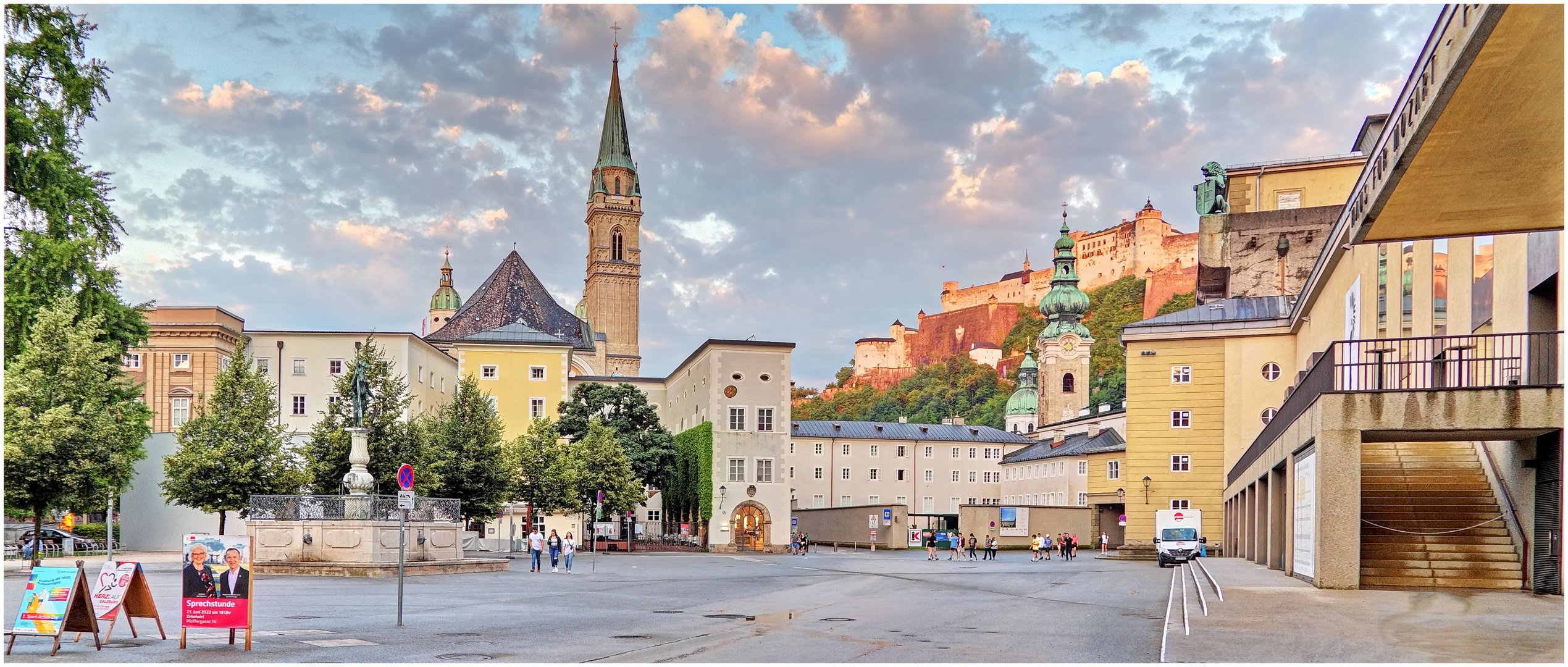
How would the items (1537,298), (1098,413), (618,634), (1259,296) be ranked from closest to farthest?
(618,634)
(1537,298)
(1259,296)
(1098,413)

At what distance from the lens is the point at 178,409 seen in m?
63.5

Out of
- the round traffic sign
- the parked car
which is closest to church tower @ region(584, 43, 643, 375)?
the parked car

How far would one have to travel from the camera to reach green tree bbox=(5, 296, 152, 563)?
31094 mm

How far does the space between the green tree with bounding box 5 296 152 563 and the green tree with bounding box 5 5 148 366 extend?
1.93ft

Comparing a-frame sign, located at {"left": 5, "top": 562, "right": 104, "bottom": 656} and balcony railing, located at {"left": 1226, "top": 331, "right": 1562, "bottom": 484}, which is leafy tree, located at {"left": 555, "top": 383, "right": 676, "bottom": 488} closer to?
balcony railing, located at {"left": 1226, "top": 331, "right": 1562, "bottom": 484}

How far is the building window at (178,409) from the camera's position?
63.2 metres

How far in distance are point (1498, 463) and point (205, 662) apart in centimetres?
2054

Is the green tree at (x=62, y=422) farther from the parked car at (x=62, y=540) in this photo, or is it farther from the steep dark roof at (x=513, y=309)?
the steep dark roof at (x=513, y=309)

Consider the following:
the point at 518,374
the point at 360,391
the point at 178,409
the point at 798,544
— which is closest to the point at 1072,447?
the point at 798,544

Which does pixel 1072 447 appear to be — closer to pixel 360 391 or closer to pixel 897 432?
pixel 897 432

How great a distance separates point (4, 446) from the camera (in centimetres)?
3083

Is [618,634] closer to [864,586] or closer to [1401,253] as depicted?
[864,586]

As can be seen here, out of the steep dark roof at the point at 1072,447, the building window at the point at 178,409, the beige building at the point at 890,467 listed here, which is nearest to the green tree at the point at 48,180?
the building window at the point at 178,409

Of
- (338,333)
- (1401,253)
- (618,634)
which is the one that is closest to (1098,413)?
(338,333)
